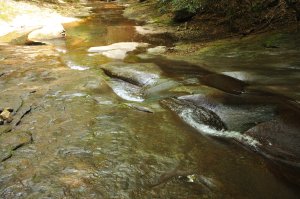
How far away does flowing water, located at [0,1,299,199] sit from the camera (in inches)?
175

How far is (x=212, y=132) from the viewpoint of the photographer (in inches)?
245

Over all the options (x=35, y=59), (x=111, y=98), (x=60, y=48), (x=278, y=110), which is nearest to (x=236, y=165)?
(x=278, y=110)

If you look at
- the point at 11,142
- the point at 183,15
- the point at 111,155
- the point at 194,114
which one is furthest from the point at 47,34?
the point at 111,155

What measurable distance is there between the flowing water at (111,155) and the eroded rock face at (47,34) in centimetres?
952

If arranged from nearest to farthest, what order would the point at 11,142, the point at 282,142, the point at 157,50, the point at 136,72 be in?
the point at 282,142, the point at 11,142, the point at 136,72, the point at 157,50

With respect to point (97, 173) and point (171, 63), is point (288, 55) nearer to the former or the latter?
point (171, 63)

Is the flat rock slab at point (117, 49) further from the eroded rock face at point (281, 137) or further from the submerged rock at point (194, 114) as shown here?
the eroded rock face at point (281, 137)

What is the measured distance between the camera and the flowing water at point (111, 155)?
175 inches

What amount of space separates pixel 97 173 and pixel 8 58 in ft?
33.4

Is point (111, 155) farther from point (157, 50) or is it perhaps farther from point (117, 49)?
point (117, 49)

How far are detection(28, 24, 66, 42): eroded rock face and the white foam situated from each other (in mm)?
12947

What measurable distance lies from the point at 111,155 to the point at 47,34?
48.1 feet

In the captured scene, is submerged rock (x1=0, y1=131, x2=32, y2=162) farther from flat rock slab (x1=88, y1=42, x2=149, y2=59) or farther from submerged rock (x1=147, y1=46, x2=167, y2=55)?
submerged rock (x1=147, y1=46, x2=167, y2=55)

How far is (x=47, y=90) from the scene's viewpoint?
8602 millimetres
